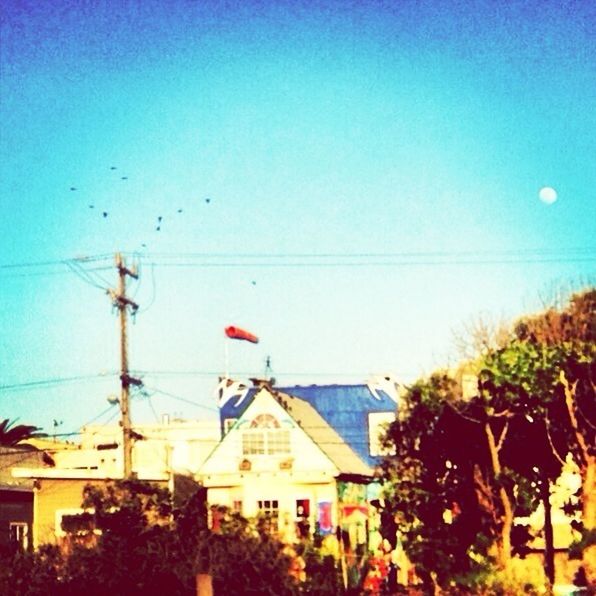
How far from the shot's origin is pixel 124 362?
113 ft

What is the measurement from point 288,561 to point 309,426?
848 inches

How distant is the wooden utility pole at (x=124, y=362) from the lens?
33375 mm

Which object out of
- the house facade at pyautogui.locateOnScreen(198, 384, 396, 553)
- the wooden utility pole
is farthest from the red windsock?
the wooden utility pole

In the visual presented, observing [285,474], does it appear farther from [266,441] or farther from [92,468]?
[92,468]

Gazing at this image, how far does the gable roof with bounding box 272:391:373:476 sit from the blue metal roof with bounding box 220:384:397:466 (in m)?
2.45

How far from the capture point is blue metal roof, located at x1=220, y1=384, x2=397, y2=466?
160 feet

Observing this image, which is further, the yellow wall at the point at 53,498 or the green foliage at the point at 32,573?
the yellow wall at the point at 53,498

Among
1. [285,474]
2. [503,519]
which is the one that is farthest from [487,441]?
[285,474]

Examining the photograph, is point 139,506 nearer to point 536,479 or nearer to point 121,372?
point 121,372

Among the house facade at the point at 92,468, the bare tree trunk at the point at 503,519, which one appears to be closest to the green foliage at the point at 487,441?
the bare tree trunk at the point at 503,519

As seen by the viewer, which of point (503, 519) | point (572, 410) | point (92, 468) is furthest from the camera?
point (92, 468)

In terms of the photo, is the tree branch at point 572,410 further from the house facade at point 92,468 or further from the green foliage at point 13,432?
the green foliage at point 13,432

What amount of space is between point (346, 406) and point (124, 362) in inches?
729

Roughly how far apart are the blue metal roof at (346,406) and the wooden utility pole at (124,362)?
14234mm
